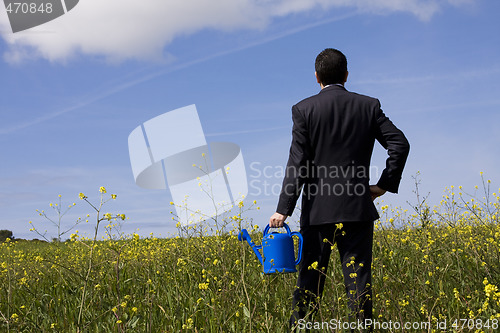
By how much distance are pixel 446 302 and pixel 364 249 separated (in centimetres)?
107

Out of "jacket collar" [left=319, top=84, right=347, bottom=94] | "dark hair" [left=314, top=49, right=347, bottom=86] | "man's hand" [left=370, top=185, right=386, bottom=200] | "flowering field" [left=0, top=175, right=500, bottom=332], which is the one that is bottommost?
"flowering field" [left=0, top=175, right=500, bottom=332]

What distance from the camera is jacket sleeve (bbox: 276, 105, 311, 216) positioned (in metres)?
3.08

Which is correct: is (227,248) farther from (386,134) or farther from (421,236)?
(386,134)

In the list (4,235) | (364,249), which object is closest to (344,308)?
(364,249)

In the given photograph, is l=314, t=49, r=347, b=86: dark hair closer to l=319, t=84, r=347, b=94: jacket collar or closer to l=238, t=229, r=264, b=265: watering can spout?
l=319, t=84, r=347, b=94: jacket collar

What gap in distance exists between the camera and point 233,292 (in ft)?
11.8

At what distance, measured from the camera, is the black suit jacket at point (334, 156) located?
308 centimetres

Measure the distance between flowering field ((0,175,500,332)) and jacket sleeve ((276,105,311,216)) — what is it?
526 millimetres

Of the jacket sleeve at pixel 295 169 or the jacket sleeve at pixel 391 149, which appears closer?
the jacket sleeve at pixel 295 169

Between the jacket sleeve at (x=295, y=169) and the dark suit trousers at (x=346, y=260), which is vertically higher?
the jacket sleeve at (x=295, y=169)

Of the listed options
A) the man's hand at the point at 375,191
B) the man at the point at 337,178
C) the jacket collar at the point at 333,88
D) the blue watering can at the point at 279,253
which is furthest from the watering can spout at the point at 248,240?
the jacket collar at the point at 333,88

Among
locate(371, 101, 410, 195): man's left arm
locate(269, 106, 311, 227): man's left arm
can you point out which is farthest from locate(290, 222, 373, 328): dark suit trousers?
locate(371, 101, 410, 195): man's left arm

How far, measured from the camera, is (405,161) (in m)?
3.26

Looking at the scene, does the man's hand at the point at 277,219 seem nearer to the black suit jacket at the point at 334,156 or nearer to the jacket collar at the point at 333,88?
the black suit jacket at the point at 334,156
